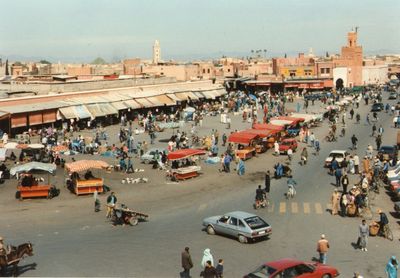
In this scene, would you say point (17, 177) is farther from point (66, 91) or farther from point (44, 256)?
point (66, 91)

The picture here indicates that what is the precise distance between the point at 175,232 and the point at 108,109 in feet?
102

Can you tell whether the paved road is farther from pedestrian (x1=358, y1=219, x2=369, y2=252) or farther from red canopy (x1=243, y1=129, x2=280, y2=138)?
red canopy (x1=243, y1=129, x2=280, y2=138)

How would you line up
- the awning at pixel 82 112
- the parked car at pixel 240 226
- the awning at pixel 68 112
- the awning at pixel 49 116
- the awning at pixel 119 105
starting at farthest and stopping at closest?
the awning at pixel 119 105
the awning at pixel 82 112
the awning at pixel 68 112
the awning at pixel 49 116
the parked car at pixel 240 226

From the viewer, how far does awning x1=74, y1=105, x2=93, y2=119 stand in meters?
44.3

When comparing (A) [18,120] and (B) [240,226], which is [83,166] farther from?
(A) [18,120]

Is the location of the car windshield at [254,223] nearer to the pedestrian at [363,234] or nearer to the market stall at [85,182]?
the pedestrian at [363,234]

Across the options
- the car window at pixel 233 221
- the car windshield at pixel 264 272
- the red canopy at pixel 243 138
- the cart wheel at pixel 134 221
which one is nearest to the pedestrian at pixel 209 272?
the car windshield at pixel 264 272

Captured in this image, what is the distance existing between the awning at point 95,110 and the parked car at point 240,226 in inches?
1171

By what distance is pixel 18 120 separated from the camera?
132 ft

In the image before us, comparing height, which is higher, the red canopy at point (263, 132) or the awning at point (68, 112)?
the awning at point (68, 112)

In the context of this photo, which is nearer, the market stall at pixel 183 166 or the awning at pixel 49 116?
the market stall at pixel 183 166

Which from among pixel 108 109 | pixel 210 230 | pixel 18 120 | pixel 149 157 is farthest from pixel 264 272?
pixel 108 109

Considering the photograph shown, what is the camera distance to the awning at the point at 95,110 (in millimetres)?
45872

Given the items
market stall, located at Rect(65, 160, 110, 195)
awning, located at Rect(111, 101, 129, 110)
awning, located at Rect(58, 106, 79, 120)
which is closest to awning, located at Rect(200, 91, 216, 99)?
awning, located at Rect(111, 101, 129, 110)
